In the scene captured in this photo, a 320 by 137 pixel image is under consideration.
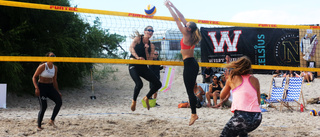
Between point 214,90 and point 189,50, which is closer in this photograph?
point 189,50

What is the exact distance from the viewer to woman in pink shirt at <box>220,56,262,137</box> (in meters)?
3.26

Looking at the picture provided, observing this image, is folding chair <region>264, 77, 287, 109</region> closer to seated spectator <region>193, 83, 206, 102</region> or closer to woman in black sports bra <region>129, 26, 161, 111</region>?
seated spectator <region>193, 83, 206, 102</region>

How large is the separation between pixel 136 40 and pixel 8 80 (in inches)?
271

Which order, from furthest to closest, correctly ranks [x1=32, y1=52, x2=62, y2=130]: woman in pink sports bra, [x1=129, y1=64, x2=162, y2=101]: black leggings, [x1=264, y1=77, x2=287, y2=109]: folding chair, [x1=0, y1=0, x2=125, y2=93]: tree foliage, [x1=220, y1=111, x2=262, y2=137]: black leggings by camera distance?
[x1=0, y1=0, x2=125, y2=93]: tree foliage
[x1=264, y1=77, x2=287, y2=109]: folding chair
[x1=32, y1=52, x2=62, y2=130]: woman in pink sports bra
[x1=129, y1=64, x2=162, y2=101]: black leggings
[x1=220, y1=111, x2=262, y2=137]: black leggings

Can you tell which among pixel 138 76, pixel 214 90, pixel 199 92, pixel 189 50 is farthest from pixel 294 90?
pixel 138 76

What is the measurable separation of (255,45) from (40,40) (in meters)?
7.49

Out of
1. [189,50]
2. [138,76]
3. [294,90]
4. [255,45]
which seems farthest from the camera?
[255,45]

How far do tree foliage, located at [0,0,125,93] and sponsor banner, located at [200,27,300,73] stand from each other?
3.28m

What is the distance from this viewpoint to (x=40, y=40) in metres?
11.7

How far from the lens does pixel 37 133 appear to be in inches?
219

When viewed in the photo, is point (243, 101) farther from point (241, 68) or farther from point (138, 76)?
point (138, 76)

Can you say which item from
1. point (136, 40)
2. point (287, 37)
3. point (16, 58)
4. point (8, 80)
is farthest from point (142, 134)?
point (8, 80)

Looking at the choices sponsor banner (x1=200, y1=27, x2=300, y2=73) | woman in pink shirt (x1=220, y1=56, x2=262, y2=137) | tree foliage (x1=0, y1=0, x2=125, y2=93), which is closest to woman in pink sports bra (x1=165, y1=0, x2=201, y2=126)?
woman in pink shirt (x1=220, y1=56, x2=262, y2=137)

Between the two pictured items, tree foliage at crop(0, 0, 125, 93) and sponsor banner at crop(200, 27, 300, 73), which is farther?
tree foliage at crop(0, 0, 125, 93)
